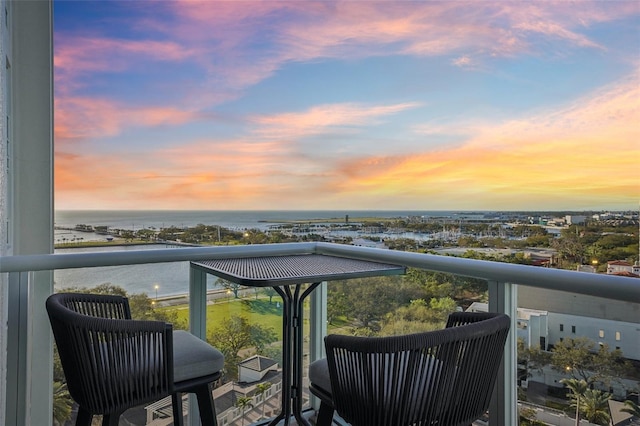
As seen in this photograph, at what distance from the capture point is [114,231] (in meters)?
3.42

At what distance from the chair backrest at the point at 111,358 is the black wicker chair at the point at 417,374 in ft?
2.20

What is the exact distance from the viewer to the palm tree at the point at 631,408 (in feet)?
4.78

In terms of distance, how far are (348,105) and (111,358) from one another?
5.31m

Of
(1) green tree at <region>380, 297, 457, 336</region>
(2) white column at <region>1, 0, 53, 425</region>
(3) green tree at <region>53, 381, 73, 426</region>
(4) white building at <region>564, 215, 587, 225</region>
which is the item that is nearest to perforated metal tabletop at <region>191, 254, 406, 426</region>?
(1) green tree at <region>380, 297, 457, 336</region>

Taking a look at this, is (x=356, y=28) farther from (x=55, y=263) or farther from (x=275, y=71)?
(x=55, y=263)

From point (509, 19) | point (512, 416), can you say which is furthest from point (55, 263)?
point (509, 19)

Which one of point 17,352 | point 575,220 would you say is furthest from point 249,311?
point 575,220

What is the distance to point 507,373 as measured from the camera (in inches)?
71.4

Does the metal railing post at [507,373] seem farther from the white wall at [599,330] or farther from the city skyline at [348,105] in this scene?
the city skyline at [348,105]

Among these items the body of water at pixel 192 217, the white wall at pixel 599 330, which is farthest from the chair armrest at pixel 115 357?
the body of water at pixel 192 217

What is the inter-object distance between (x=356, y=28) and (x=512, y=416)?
5.02 meters

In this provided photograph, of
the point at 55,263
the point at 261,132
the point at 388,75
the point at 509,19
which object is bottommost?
the point at 55,263

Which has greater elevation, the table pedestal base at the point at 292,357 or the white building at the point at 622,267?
the white building at the point at 622,267

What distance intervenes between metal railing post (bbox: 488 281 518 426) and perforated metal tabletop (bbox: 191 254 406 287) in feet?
1.81
